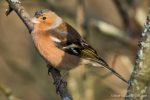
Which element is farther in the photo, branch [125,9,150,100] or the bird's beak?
the bird's beak

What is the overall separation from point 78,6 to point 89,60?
133cm

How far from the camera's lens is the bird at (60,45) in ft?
17.3

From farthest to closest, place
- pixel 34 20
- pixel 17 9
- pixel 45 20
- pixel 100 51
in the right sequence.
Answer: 1. pixel 100 51
2. pixel 45 20
3. pixel 34 20
4. pixel 17 9

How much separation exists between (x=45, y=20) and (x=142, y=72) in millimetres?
2765

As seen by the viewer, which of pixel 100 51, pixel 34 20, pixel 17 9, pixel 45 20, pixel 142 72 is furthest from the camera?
pixel 100 51

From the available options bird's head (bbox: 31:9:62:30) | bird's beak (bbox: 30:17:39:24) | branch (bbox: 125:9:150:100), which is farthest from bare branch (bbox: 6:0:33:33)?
branch (bbox: 125:9:150:100)

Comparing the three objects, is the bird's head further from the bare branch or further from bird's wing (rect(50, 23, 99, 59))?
the bare branch

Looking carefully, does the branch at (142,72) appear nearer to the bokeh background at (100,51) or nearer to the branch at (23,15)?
the branch at (23,15)

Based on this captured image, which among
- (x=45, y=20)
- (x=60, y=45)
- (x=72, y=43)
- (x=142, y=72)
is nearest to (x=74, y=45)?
(x=72, y=43)

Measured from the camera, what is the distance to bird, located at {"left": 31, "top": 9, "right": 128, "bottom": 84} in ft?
17.3

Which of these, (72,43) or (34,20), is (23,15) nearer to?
(34,20)

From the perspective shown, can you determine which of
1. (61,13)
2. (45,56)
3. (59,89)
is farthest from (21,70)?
(59,89)

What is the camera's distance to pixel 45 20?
5617 mm

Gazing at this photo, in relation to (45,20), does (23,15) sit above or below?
above
